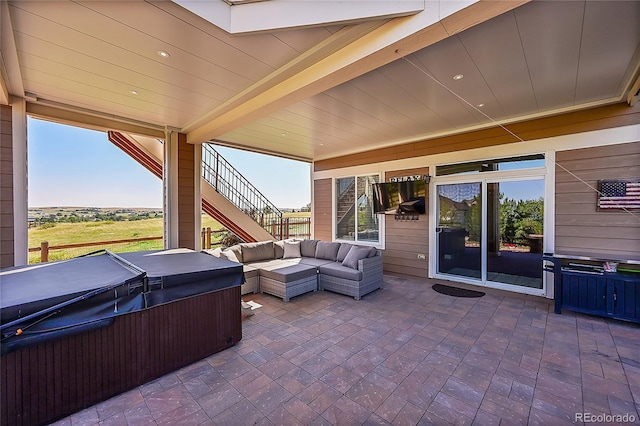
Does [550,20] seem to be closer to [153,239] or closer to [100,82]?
[100,82]

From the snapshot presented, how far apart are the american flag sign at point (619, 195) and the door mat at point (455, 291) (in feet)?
7.20

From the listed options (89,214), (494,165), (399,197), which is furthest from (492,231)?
(89,214)

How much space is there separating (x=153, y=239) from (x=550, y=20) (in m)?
8.15

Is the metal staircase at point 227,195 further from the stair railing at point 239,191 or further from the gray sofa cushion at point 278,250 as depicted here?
the gray sofa cushion at point 278,250

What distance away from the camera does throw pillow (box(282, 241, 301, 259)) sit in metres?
5.81

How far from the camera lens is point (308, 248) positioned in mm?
5879

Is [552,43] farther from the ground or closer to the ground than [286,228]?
farther from the ground

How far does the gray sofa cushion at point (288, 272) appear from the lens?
171 inches

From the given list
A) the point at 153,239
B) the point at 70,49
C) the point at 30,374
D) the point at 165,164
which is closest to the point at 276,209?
the point at 153,239

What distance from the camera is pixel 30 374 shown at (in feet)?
5.82

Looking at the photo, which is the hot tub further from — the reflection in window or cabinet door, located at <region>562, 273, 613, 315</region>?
the reflection in window

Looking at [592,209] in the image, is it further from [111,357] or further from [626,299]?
[111,357]

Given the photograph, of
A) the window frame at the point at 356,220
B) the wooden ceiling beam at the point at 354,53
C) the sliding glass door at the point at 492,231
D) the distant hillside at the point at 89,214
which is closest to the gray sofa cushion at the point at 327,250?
the window frame at the point at 356,220

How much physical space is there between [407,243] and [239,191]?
476cm
